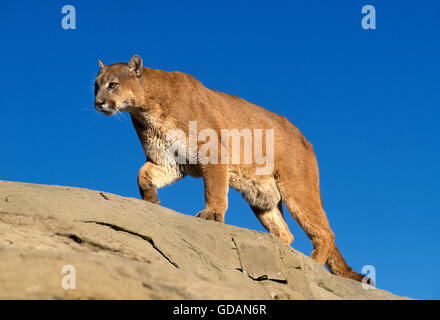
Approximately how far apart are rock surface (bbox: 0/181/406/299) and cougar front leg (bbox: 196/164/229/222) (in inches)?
29.6

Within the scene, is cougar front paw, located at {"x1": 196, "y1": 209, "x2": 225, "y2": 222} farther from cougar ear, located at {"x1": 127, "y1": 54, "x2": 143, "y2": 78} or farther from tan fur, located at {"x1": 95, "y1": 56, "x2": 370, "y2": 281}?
cougar ear, located at {"x1": 127, "y1": 54, "x2": 143, "y2": 78}

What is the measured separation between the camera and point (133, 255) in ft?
16.4

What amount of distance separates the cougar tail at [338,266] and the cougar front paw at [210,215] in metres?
2.38

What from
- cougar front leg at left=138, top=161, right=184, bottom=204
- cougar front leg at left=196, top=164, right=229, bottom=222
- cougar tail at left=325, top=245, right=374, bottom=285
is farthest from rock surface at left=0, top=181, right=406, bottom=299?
cougar front leg at left=138, top=161, right=184, bottom=204

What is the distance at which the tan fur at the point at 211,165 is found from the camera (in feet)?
28.6

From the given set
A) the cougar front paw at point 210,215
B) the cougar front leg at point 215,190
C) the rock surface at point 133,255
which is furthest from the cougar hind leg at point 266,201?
the rock surface at point 133,255

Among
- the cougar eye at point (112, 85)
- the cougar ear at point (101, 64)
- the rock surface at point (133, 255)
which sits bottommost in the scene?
the rock surface at point (133, 255)

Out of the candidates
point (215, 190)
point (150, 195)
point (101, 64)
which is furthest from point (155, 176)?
point (101, 64)

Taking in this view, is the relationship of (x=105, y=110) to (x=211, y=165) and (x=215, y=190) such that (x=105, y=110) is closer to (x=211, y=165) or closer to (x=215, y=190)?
(x=211, y=165)

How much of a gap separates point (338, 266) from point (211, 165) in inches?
113

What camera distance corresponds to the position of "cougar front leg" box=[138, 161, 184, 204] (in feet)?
28.3

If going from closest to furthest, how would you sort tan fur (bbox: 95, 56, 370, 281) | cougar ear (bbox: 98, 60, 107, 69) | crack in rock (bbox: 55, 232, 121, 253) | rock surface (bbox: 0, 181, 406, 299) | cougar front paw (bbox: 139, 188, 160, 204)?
rock surface (bbox: 0, 181, 406, 299) < crack in rock (bbox: 55, 232, 121, 253) < cougar front paw (bbox: 139, 188, 160, 204) < tan fur (bbox: 95, 56, 370, 281) < cougar ear (bbox: 98, 60, 107, 69)

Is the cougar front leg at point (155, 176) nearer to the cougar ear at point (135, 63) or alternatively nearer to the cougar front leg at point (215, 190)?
the cougar front leg at point (215, 190)
